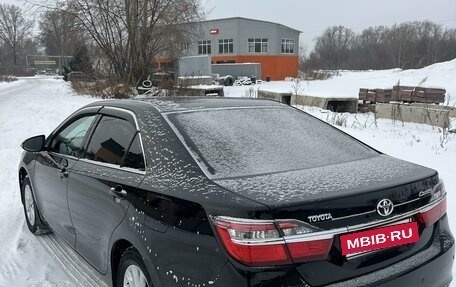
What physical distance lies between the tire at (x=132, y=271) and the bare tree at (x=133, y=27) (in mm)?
24422

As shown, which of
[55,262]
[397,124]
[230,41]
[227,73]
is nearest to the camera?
[55,262]

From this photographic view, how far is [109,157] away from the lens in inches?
123

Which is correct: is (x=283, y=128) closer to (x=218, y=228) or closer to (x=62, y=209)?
(x=218, y=228)

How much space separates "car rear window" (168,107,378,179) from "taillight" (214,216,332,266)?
0.43 meters

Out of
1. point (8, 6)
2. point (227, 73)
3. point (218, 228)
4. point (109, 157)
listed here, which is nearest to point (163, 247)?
point (218, 228)

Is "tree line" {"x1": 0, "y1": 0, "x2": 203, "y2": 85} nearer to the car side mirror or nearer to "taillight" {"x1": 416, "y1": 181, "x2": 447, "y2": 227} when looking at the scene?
the car side mirror

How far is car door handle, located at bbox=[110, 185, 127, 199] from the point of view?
2.71 metres

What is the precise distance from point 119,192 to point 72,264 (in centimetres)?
150

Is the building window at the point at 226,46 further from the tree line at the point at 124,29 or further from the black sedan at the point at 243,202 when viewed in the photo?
the black sedan at the point at 243,202

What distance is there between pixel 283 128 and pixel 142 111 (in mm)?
996

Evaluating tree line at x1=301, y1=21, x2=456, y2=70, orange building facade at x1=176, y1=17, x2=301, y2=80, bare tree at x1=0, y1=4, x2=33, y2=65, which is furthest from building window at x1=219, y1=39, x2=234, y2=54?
bare tree at x1=0, y1=4, x2=33, y2=65

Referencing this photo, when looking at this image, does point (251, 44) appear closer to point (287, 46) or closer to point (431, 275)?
point (287, 46)

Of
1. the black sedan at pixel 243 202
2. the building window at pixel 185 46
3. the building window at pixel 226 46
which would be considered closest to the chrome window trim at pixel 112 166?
the black sedan at pixel 243 202

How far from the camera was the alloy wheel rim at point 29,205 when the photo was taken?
471 cm
